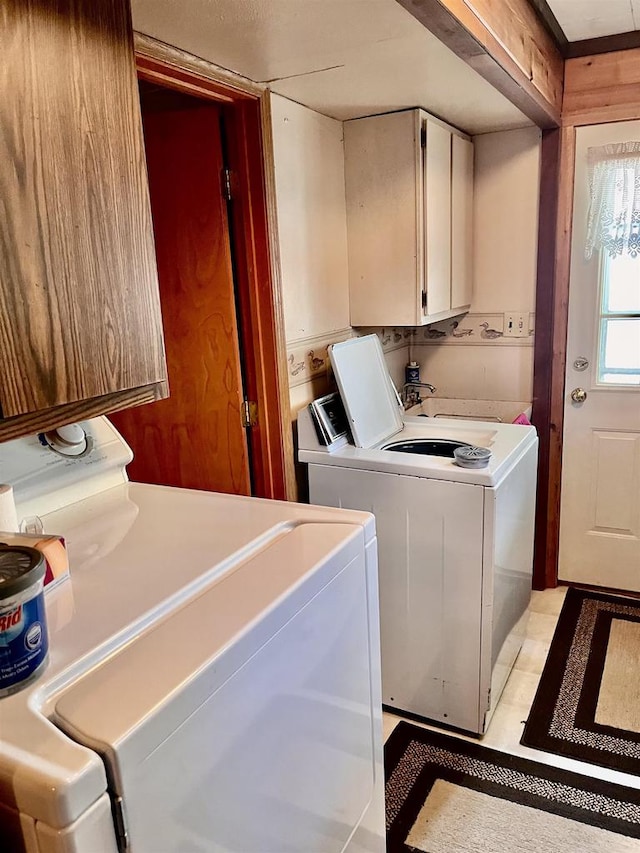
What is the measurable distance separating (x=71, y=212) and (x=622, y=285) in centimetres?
237

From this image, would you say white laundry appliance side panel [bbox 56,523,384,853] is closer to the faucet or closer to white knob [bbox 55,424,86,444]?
white knob [bbox 55,424,86,444]

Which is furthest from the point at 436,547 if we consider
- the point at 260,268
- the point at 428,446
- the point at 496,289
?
the point at 496,289

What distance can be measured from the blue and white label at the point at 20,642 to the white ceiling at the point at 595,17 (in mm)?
2296

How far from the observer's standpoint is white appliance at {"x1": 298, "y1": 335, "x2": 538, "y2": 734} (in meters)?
1.96

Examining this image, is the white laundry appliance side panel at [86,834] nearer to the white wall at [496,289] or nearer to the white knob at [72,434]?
the white knob at [72,434]

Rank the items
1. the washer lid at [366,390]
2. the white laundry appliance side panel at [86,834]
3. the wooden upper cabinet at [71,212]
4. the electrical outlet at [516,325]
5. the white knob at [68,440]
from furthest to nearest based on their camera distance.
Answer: the electrical outlet at [516,325] < the washer lid at [366,390] < the white knob at [68,440] < the wooden upper cabinet at [71,212] < the white laundry appliance side panel at [86,834]

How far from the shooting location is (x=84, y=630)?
2.99 feet

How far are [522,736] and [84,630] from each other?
1.70 meters

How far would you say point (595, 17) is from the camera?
2.22 meters

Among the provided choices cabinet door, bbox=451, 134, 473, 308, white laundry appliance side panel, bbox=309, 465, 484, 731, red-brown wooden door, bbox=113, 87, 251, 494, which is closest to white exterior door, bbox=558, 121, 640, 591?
cabinet door, bbox=451, 134, 473, 308

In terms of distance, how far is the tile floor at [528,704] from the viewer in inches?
77.2

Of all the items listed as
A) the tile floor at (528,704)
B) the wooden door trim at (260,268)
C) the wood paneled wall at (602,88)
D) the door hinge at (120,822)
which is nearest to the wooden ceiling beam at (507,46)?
the wood paneled wall at (602,88)

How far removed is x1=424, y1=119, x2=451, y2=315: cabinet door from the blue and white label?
6.03 feet

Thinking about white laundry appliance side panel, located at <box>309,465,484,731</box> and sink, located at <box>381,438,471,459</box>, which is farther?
sink, located at <box>381,438,471,459</box>
